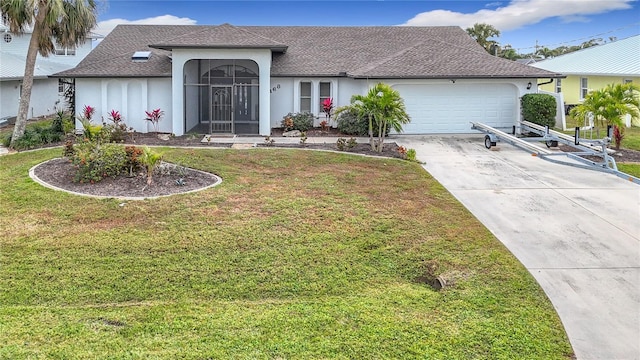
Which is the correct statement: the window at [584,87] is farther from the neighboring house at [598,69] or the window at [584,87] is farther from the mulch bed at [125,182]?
the mulch bed at [125,182]

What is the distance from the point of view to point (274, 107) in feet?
68.0

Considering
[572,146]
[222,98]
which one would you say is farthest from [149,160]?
[572,146]

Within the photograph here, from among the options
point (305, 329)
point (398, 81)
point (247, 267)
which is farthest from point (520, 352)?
point (398, 81)

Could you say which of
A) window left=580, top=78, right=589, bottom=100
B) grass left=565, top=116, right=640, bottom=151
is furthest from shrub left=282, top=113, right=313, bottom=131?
window left=580, top=78, right=589, bottom=100

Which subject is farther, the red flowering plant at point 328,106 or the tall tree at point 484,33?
the tall tree at point 484,33

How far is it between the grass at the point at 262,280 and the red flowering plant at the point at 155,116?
28.1ft

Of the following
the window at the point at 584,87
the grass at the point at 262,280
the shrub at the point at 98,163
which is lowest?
the grass at the point at 262,280

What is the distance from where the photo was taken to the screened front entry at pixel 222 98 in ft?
66.4

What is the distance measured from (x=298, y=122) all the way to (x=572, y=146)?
9.86 meters

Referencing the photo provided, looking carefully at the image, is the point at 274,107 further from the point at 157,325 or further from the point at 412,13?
the point at 157,325

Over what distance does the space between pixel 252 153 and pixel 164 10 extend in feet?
55.0

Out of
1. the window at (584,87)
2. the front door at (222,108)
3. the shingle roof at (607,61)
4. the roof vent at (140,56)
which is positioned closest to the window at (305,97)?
the front door at (222,108)

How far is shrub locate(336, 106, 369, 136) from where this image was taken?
1873cm

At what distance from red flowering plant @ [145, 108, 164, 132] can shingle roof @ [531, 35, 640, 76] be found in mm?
22719
